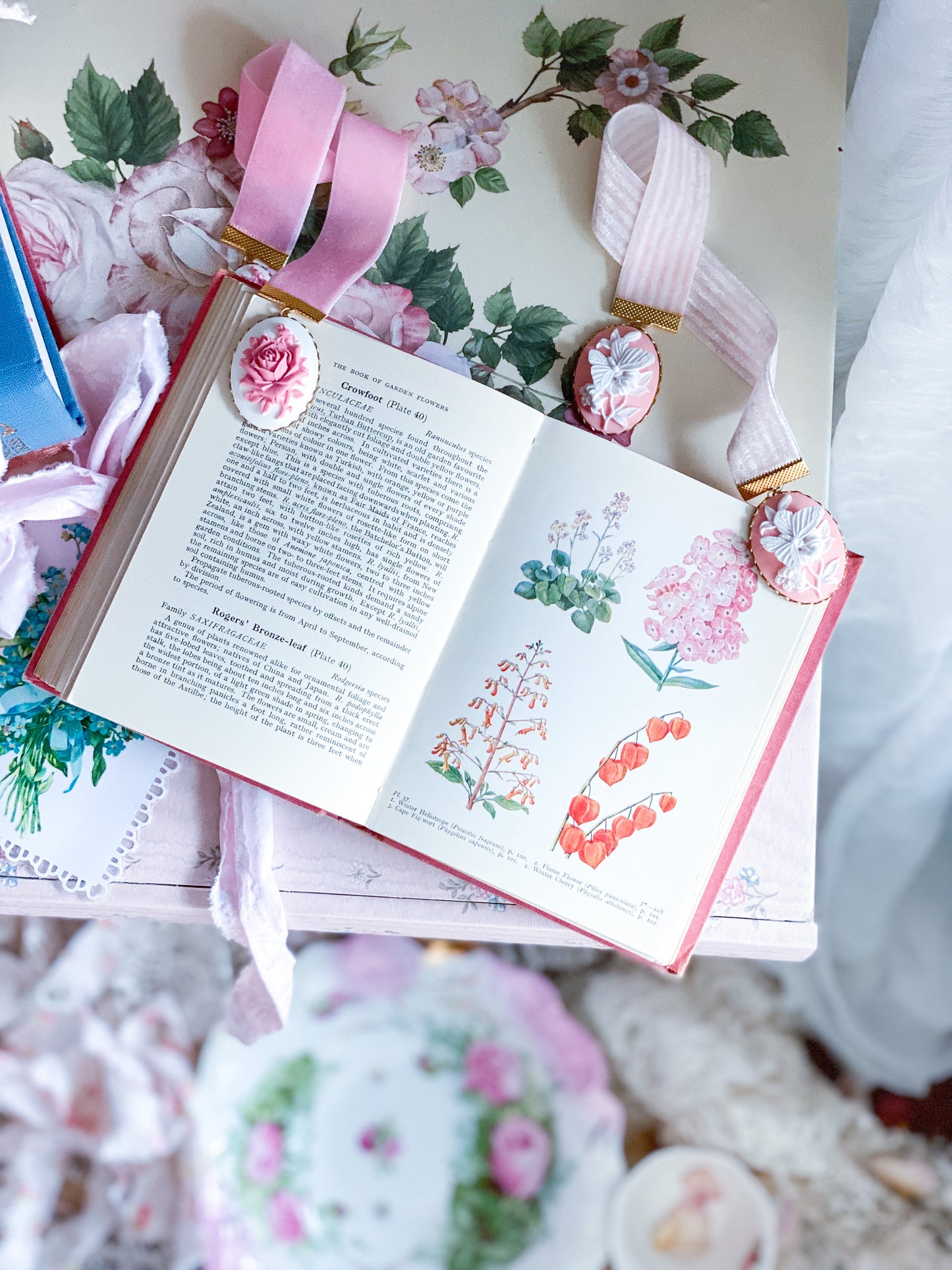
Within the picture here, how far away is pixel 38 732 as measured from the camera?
2.10 feet

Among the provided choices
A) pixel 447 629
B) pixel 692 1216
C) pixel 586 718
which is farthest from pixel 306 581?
pixel 692 1216

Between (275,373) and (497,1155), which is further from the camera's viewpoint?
(497,1155)

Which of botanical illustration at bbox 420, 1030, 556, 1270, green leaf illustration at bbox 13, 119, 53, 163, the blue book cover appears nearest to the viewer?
the blue book cover

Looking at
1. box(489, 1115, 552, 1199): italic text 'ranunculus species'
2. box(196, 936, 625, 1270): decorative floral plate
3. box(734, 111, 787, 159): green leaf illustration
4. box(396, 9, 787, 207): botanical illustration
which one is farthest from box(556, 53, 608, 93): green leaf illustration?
box(489, 1115, 552, 1199): italic text 'ranunculus species'

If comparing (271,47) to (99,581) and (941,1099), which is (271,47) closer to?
(99,581)

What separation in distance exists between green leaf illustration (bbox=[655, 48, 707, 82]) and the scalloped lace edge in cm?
58

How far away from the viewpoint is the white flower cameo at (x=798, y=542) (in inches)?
23.5

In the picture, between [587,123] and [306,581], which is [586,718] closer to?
[306,581]

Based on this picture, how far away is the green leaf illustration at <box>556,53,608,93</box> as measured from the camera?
26.7 inches

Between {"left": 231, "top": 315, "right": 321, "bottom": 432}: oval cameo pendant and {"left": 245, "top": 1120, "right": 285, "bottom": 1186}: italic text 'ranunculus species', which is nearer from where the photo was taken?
{"left": 231, "top": 315, "right": 321, "bottom": 432}: oval cameo pendant

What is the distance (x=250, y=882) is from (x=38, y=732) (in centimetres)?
17

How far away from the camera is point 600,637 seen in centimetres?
61

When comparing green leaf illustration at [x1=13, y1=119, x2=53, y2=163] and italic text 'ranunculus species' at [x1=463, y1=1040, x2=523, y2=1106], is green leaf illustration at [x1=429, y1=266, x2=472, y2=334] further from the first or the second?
italic text 'ranunculus species' at [x1=463, y1=1040, x2=523, y2=1106]

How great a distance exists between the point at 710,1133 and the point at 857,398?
0.78 metres
